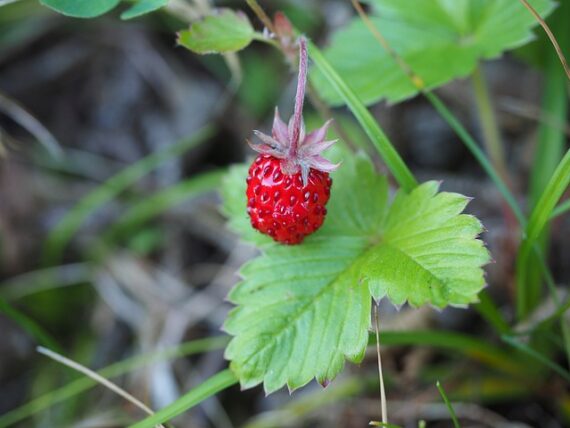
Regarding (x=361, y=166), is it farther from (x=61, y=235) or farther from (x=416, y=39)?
(x=61, y=235)

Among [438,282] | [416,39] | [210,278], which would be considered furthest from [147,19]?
[438,282]

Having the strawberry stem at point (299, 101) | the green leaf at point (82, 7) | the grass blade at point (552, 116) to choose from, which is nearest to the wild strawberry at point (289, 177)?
the strawberry stem at point (299, 101)

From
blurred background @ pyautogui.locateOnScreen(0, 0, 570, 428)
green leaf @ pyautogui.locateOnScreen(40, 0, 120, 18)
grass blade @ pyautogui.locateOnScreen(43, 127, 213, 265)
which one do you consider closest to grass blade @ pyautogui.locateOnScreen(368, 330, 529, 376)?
blurred background @ pyautogui.locateOnScreen(0, 0, 570, 428)

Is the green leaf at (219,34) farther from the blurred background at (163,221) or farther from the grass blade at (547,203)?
the grass blade at (547,203)

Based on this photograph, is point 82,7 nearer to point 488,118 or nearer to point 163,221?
point 488,118

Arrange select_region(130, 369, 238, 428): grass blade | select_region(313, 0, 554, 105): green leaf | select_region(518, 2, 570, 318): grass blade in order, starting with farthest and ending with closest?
select_region(518, 2, 570, 318): grass blade
select_region(313, 0, 554, 105): green leaf
select_region(130, 369, 238, 428): grass blade

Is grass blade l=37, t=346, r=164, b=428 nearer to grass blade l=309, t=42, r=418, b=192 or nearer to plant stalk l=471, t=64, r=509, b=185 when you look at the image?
grass blade l=309, t=42, r=418, b=192
